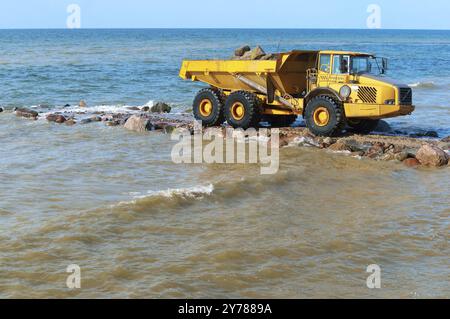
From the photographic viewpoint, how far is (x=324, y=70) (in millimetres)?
15555

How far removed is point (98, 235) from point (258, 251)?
6.87ft

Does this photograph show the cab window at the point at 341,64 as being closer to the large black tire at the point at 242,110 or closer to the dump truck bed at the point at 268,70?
the dump truck bed at the point at 268,70

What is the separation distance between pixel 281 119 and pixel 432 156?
5297mm

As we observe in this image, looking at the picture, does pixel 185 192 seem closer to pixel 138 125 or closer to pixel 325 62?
pixel 325 62

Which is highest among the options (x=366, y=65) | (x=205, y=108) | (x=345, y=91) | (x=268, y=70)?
(x=366, y=65)

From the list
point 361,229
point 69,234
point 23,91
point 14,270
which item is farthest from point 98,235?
point 23,91

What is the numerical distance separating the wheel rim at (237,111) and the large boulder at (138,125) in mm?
2247

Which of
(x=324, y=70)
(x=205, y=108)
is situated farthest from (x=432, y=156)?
(x=205, y=108)

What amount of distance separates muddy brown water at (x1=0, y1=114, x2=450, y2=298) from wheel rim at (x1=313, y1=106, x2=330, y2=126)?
5.43 ft

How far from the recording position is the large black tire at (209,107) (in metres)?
17.2

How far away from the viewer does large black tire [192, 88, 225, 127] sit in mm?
17234

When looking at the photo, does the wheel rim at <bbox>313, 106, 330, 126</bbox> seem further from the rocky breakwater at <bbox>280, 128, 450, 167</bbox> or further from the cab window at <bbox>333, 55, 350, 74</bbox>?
A: the cab window at <bbox>333, 55, 350, 74</bbox>

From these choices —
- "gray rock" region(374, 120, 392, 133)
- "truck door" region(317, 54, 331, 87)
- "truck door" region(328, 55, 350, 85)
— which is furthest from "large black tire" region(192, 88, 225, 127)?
Answer: "gray rock" region(374, 120, 392, 133)
